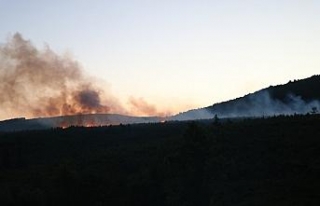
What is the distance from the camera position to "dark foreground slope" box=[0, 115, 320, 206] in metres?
77.2

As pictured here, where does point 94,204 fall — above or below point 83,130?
below

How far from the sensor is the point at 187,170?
78438 mm

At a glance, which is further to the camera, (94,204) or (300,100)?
(300,100)

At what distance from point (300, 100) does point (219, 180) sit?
10431 centimetres

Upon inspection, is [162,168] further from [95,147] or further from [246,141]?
[95,147]

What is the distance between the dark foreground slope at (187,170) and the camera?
77188mm

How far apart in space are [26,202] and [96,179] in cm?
1118

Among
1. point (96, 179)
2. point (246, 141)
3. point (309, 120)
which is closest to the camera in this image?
point (96, 179)

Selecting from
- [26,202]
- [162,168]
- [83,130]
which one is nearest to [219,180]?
[162,168]

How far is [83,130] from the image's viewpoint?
148750mm

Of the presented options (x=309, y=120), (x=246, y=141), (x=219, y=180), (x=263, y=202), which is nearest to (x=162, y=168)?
(x=219, y=180)

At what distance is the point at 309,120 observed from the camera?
11556 centimetres

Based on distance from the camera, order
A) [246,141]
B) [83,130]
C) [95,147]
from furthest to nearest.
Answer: [83,130], [95,147], [246,141]

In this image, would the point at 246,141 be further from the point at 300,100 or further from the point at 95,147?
the point at 300,100
